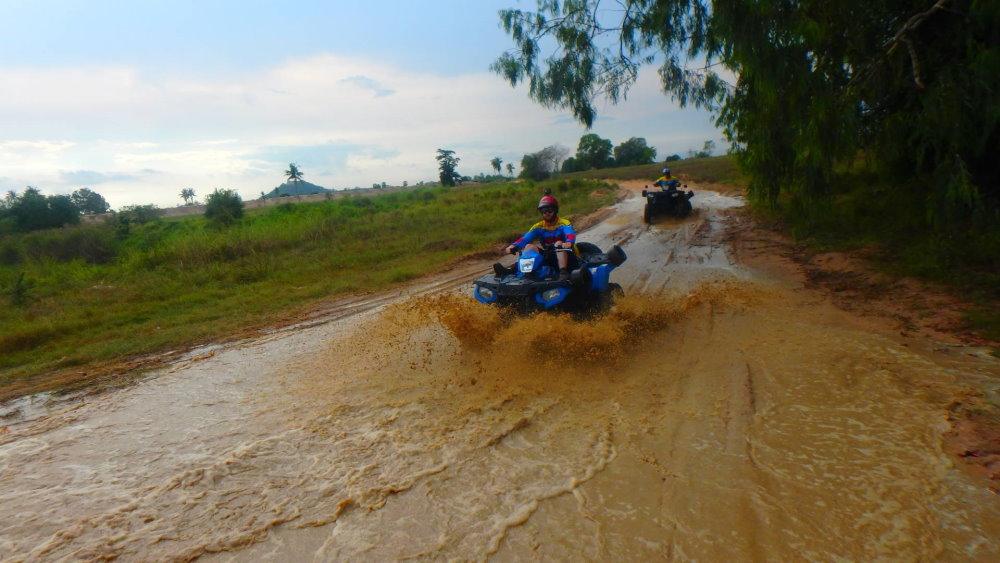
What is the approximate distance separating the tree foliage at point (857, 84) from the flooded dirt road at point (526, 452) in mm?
2255

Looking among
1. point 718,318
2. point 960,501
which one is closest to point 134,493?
point 960,501

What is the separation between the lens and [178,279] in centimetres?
1244

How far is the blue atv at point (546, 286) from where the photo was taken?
6219mm

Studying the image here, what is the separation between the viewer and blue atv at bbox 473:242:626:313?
6.22m

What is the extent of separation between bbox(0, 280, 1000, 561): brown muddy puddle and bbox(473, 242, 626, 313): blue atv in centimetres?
28

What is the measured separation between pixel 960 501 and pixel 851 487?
0.55 meters

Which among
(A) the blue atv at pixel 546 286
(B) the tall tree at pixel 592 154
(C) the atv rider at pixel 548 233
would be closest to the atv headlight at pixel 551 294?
(A) the blue atv at pixel 546 286

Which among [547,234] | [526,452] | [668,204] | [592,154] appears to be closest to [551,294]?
[547,234]

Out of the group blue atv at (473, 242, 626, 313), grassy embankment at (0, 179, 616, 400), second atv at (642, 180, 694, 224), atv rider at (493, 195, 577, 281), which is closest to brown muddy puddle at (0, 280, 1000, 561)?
blue atv at (473, 242, 626, 313)

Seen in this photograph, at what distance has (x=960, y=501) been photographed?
10.4 feet

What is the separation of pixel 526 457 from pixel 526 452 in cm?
7

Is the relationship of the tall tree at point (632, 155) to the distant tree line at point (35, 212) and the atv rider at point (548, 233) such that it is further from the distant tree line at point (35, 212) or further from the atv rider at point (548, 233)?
the atv rider at point (548, 233)

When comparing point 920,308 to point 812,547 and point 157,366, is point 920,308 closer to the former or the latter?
point 812,547

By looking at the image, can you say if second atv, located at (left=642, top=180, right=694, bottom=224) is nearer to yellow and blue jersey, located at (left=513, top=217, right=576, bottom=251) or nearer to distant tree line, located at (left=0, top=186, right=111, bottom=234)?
yellow and blue jersey, located at (left=513, top=217, right=576, bottom=251)
